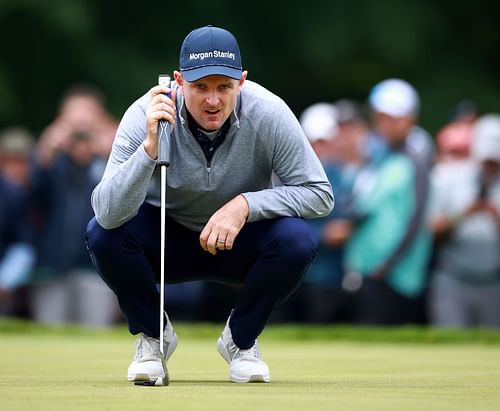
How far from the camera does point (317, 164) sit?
20.8 feet

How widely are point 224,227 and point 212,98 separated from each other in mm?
550

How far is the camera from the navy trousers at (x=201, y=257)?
621 cm

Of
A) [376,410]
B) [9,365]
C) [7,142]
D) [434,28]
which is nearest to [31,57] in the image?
[434,28]

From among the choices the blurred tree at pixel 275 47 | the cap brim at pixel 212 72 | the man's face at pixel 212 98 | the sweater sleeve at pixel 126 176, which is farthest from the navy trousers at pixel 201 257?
the blurred tree at pixel 275 47

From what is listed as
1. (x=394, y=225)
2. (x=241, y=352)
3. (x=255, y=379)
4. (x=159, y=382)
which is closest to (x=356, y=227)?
(x=394, y=225)

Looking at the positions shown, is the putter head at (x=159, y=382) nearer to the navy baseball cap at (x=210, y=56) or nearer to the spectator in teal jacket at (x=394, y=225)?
the navy baseball cap at (x=210, y=56)

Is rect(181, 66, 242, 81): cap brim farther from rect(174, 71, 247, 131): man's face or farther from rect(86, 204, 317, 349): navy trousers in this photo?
rect(86, 204, 317, 349): navy trousers

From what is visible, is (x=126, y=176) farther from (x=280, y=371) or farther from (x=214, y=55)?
(x=280, y=371)

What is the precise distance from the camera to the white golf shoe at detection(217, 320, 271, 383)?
618 cm

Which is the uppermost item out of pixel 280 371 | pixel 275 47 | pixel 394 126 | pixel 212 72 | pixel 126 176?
pixel 275 47

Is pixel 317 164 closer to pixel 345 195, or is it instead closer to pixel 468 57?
pixel 345 195

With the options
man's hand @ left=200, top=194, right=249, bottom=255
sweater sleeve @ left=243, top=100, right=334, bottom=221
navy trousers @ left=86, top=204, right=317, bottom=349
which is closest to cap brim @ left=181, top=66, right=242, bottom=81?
sweater sleeve @ left=243, top=100, right=334, bottom=221

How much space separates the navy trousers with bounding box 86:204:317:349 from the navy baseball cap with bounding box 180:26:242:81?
75 centimetres

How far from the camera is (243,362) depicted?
627 cm
